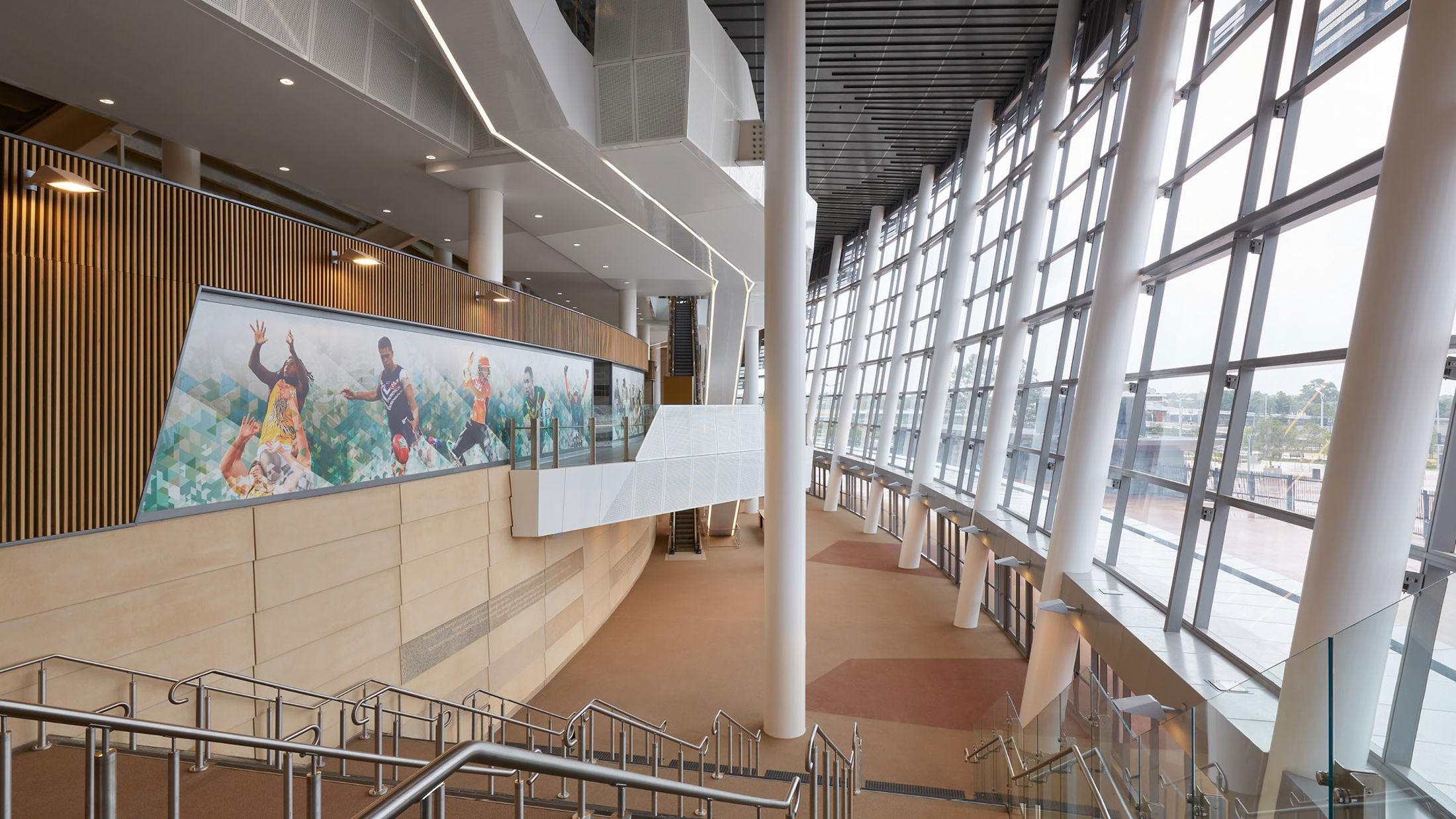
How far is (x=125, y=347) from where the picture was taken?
563 cm

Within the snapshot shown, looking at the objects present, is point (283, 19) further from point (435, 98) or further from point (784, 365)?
point (784, 365)

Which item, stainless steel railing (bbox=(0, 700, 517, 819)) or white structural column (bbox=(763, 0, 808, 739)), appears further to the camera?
white structural column (bbox=(763, 0, 808, 739))

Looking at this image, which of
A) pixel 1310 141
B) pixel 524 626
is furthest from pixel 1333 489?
pixel 524 626

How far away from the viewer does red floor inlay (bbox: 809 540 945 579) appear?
67.5ft

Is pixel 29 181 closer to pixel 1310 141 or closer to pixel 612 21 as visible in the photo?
pixel 612 21

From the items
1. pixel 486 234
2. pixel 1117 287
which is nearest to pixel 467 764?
pixel 1117 287

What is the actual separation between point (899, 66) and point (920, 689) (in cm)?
1238

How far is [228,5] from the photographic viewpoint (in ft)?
22.5

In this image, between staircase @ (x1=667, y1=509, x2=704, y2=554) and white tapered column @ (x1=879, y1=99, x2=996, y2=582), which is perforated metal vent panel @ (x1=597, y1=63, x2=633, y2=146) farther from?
staircase @ (x1=667, y1=509, x2=704, y2=554)

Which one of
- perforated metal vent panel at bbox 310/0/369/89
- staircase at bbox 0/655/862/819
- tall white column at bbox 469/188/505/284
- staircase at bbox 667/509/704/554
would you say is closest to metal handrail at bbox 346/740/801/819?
staircase at bbox 0/655/862/819

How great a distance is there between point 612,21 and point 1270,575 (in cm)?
1034

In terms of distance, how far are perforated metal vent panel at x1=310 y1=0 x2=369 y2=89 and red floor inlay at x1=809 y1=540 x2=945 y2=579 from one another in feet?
55.5

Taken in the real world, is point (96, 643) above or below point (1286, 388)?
below

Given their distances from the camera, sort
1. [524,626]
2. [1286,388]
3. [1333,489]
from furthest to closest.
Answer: [524,626] < [1286,388] < [1333,489]
